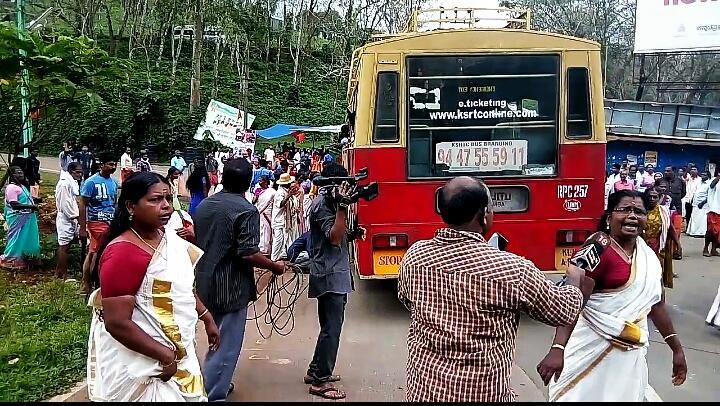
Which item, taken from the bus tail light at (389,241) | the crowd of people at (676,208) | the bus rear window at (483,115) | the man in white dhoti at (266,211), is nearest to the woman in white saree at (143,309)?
the crowd of people at (676,208)

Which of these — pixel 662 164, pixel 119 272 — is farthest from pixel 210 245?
pixel 662 164

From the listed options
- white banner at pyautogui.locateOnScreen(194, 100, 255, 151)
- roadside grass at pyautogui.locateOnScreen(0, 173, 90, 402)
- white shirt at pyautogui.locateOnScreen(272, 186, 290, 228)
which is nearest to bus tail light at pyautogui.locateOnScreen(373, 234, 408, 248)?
roadside grass at pyautogui.locateOnScreen(0, 173, 90, 402)

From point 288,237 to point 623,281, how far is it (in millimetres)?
8829

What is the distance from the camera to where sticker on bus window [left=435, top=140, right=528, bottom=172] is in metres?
7.69

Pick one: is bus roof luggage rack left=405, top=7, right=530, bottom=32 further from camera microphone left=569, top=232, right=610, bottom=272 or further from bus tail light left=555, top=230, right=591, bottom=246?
camera microphone left=569, top=232, right=610, bottom=272

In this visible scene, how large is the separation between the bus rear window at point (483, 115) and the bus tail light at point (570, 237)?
68 cm

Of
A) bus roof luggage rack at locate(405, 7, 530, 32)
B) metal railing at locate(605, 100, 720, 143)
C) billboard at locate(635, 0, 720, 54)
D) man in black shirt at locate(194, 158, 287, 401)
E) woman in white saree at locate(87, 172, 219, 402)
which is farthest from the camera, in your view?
metal railing at locate(605, 100, 720, 143)

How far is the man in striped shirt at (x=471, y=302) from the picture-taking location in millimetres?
2537

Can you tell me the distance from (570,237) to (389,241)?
1992 millimetres

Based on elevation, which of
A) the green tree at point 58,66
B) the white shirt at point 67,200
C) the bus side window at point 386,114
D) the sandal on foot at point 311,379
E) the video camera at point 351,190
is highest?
the green tree at point 58,66

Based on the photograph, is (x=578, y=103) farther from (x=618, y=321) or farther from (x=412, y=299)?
(x=412, y=299)

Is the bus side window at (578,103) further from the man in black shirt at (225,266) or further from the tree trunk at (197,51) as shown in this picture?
the tree trunk at (197,51)

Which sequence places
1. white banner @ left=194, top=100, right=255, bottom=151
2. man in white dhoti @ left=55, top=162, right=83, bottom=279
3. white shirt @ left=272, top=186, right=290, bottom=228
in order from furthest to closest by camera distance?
1. white banner @ left=194, top=100, right=255, bottom=151
2. white shirt @ left=272, top=186, right=290, bottom=228
3. man in white dhoti @ left=55, top=162, right=83, bottom=279

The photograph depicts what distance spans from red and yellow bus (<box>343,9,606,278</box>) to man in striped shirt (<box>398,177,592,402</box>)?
5002 millimetres
